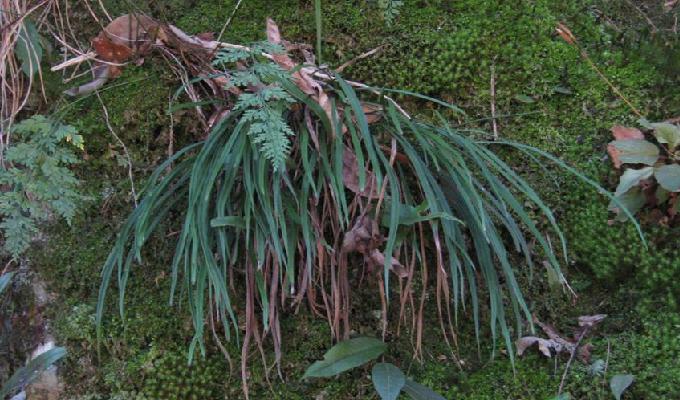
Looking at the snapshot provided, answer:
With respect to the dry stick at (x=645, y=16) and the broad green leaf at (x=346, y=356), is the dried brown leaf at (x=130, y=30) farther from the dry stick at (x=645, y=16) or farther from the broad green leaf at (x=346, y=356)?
the dry stick at (x=645, y=16)

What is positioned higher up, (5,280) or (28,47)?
(28,47)

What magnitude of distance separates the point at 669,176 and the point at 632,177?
11 cm

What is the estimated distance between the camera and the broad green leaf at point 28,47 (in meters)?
2.24

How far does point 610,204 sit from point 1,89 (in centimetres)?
211

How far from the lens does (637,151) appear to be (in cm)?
215

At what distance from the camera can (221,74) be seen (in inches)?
86.3

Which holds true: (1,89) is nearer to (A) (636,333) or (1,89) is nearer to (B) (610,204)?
(B) (610,204)

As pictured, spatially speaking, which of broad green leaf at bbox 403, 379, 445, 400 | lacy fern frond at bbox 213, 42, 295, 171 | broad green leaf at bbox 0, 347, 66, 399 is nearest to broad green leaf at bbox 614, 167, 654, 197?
broad green leaf at bbox 403, 379, 445, 400

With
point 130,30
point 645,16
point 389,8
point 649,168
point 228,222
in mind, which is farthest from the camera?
point 645,16

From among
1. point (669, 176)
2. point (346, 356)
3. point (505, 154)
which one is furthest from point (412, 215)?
point (669, 176)

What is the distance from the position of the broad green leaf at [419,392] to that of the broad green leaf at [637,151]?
0.98 meters

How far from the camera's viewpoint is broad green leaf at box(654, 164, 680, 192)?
204 centimetres

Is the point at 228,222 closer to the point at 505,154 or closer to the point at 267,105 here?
the point at 267,105

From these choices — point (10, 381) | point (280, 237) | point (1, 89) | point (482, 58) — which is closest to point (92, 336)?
point (10, 381)
